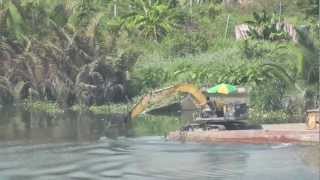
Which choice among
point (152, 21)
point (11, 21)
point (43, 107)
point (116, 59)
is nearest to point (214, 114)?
point (43, 107)

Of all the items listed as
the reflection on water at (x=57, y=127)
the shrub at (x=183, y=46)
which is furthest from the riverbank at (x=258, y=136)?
the shrub at (x=183, y=46)

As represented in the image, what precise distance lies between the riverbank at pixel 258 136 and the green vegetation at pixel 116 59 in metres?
10.1

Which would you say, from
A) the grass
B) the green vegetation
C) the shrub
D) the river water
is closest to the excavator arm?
the river water

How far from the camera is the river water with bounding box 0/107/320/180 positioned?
17844 millimetres

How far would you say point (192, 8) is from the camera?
53250 mm

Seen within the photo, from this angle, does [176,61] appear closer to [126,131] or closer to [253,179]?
[126,131]

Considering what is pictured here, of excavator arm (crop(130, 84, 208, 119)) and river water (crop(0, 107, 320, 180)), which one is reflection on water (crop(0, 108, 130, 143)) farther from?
excavator arm (crop(130, 84, 208, 119))

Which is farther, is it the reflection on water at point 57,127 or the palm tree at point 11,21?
the palm tree at point 11,21

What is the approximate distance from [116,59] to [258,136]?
18342mm

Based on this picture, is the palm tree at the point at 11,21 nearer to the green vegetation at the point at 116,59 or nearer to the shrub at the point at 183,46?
the green vegetation at the point at 116,59

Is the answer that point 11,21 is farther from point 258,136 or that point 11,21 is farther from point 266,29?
point 258,136

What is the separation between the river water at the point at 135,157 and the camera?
17.8 meters

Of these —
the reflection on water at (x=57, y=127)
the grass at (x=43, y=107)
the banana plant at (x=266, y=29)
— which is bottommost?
the reflection on water at (x=57, y=127)

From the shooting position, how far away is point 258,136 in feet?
75.0
